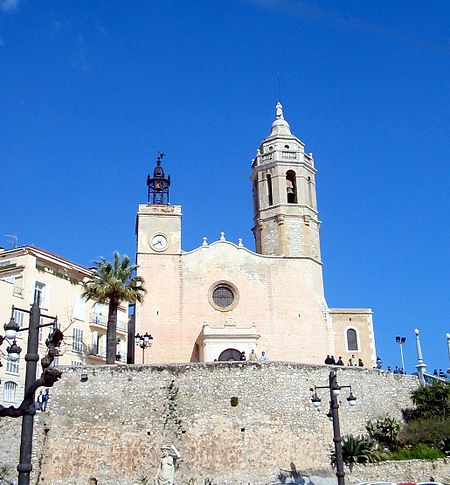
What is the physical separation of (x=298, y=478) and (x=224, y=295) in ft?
49.3

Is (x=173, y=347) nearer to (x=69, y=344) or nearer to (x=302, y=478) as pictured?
(x=69, y=344)

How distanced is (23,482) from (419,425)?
25.5m

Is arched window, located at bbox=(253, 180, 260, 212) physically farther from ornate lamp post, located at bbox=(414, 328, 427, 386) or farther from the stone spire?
ornate lamp post, located at bbox=(414, 328, 427, 386)

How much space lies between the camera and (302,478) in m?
29.6

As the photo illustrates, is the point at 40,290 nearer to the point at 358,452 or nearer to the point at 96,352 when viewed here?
the point at 96,352

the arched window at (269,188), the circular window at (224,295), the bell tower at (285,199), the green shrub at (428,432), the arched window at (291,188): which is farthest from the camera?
the arched window at (269,188)

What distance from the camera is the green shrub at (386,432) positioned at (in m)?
32.4

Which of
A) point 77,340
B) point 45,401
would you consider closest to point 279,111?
point 77,340

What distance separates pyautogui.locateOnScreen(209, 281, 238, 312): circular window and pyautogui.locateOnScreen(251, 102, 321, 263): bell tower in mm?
4036

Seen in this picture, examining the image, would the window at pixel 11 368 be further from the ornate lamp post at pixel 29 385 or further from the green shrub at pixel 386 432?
the ornate lamp post at pixel 29 385

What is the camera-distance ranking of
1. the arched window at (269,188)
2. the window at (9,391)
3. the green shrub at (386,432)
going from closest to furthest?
1. the green shrub at (386,432)
2. the window at (9,391)
3. the arched window at (269,188)

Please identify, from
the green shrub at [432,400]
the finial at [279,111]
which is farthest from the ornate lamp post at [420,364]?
the finial at [279,111]

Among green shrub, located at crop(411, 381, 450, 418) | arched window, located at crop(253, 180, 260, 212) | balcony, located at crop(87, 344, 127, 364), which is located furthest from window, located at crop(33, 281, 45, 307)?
green shrub, located at crop(411, 381, 450, 418)

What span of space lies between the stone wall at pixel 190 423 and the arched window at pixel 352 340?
435 inches
